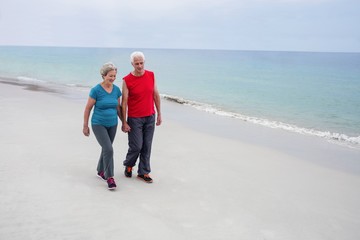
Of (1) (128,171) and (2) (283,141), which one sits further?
(2) (283,141)

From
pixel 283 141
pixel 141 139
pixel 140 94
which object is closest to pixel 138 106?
pixel 140 94

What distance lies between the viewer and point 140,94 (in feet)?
14.7

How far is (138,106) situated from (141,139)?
477mm

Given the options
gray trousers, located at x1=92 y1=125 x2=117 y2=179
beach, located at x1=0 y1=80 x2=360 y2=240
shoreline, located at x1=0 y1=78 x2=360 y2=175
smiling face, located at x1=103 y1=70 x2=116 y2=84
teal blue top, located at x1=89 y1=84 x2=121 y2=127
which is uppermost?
smiling face, located at x1=103 y1=70 x2=116 y2=84

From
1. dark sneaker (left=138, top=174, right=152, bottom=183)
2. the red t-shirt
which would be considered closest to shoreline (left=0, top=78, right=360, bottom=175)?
dark sneaker (left=138, top=174, right=152, bottom=183)

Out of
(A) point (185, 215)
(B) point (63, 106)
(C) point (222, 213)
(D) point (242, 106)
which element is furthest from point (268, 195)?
(D) point (242, 106)

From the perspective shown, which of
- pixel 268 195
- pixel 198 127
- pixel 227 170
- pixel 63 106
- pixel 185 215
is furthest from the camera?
pixel 63 106

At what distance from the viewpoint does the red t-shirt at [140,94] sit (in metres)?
4.42

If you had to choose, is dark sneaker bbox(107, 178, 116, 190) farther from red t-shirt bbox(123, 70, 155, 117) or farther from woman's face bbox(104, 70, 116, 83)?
woman's face bbox(104, 70, 116, 83)

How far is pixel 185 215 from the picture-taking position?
12.7 ft

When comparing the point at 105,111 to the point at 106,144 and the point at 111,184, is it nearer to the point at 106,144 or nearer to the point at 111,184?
the point at 106,144

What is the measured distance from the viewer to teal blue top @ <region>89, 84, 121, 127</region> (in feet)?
13.6

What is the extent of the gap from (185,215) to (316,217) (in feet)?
5.58

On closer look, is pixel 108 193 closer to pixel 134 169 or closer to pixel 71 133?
pixel 134 169
